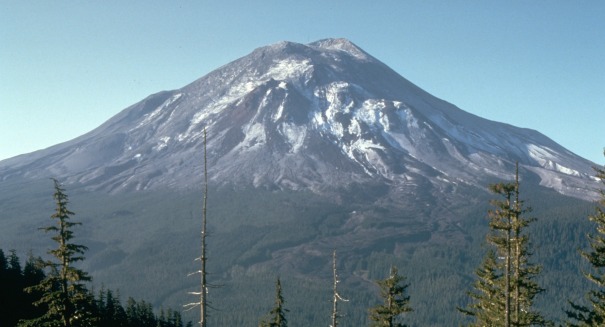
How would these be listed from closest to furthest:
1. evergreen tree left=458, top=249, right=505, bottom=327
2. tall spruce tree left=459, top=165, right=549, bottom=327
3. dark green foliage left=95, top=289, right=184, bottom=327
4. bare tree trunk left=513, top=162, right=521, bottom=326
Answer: bare tree trunk left=513, top=162, right=521, bottom=326
tall spruce tree left=459, top=165, right=549, bottom=327
evergreen tree left=458, top=249, right=505, bottom=327
dark green foliage left=95, top=289, right=184, bottom=327

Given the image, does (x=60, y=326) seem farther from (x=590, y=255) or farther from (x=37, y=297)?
(x=37, y=297)

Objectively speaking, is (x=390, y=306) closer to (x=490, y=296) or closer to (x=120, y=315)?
(x=490, y=296)

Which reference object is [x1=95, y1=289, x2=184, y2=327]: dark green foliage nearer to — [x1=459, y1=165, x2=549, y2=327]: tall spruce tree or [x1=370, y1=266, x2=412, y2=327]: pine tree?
[x1=370, y1=266, x2=412, y2=327]: pine tree

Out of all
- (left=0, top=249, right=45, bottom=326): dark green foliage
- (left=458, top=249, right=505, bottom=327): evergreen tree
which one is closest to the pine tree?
(left=458, top=249, right=505, bottom=327): evergreen tree

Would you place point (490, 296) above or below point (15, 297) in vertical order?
above

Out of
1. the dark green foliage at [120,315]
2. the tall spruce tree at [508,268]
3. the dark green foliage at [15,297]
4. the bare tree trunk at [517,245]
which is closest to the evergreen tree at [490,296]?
the tall spruce tree at [508,268]

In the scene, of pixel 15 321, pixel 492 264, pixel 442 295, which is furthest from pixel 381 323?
pixel 442 295

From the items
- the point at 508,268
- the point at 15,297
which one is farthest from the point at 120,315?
the point at 508,268

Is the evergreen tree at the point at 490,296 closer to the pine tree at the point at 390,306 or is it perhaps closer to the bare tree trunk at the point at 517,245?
the bare tree trunk at the point at 517,245

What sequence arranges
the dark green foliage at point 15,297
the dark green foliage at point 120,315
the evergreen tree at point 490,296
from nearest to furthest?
the evergreen tree at point 490,296 → the dark green foliage at point 15,297 → the dark green foliage at point 120,315
